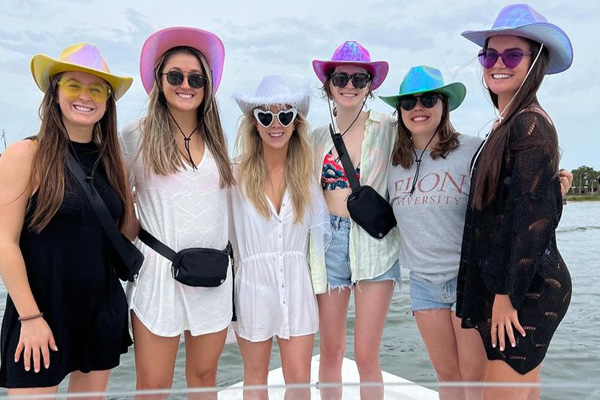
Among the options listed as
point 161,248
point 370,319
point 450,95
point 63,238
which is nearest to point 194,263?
point 161,248

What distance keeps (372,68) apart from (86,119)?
72.5 inches

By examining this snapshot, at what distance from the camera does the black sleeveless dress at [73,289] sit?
88.3 inches

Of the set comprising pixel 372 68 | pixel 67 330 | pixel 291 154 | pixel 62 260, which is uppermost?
pixel 372 68

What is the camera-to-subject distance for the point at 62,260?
228 centimetres


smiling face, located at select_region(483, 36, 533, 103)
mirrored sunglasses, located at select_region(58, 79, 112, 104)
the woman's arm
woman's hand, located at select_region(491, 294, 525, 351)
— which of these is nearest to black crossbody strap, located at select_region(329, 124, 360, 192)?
smiling face, located at select_region(483, 36, 533, 103)

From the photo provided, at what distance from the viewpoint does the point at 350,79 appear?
325 centimetres

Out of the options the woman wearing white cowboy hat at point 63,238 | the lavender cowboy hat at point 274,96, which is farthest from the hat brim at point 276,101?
the woman wearing white cowboy hat at point 63,238

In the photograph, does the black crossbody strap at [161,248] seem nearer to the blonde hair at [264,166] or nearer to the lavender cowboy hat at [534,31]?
the blonde hair at [264,166]

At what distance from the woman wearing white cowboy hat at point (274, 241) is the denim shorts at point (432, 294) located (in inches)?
23.4

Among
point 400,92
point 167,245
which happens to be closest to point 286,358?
point 167,245

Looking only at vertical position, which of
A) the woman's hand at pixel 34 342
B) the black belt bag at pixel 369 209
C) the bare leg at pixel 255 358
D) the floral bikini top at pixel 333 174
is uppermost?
the floral bikini top at pixel 333 174

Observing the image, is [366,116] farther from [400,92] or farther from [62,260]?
[62,260]

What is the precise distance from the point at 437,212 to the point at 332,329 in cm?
101

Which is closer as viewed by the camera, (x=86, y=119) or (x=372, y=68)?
(x=86, y=119)
